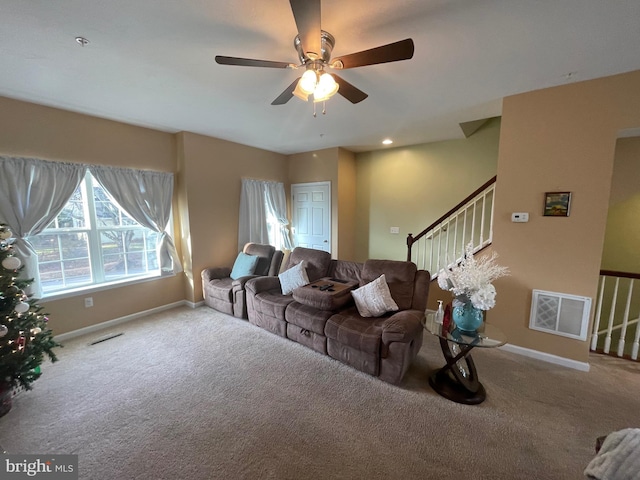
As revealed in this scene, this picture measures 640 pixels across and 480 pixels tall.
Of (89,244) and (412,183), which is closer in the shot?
(89,244)

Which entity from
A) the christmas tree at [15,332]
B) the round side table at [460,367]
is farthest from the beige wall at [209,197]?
the round side table at [460,367]

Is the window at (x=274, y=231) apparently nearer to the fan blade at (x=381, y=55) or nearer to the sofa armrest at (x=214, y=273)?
the sofa armrest at (x=214, y=273)

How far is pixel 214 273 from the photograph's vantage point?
4012 millimetres

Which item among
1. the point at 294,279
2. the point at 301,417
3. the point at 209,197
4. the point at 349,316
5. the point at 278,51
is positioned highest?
the point at 278,51

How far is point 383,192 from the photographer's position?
4.94 m

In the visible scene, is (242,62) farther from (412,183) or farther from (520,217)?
(412,183)

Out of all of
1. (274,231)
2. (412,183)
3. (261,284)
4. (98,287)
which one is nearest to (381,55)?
(261,284)

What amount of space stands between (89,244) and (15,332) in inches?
61.3

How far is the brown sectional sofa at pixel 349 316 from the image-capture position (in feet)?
7.40

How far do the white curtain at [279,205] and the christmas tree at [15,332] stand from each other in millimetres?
3470

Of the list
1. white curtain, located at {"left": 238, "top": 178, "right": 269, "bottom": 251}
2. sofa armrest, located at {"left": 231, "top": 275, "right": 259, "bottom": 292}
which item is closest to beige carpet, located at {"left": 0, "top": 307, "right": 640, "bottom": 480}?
sofa armrest, located at {"left": 231, "top": 275, "right": 259, "bottom": 292}

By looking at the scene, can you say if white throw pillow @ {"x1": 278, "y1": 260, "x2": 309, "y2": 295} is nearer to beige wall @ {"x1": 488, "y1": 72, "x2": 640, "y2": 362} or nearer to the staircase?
the staircase

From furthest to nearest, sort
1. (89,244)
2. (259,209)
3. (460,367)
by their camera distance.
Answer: (259,209)
(89,244)
(460,367)

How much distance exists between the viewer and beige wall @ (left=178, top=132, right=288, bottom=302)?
3865 mm
